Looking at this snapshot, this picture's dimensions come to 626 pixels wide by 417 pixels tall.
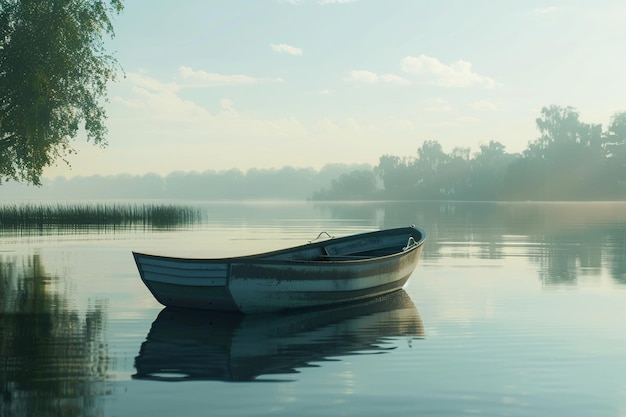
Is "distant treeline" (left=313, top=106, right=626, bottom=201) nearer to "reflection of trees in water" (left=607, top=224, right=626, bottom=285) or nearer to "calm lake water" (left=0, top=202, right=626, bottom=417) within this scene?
"reflection of trees in water" (left=607, top=224, right=626, bottom=285)

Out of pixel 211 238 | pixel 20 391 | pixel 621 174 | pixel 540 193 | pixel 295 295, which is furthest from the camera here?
pixel 540 193

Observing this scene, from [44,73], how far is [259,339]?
98.0ft

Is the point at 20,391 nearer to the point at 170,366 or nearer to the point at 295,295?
the point at 170,366

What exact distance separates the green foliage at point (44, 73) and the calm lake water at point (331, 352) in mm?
17724

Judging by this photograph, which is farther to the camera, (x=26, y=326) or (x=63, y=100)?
(x=63, y=100)

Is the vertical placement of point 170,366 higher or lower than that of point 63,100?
lower

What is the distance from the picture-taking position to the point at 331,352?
1231 cm

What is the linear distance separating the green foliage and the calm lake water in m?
17.7

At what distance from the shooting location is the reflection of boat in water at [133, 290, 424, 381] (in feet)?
36.4

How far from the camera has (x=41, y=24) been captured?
3916cm

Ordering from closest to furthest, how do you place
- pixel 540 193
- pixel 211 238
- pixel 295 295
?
pixel 295 295 → pixel 211 238 → pixel 540 193

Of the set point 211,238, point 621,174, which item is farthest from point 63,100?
point 621,174

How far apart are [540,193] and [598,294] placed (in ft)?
490

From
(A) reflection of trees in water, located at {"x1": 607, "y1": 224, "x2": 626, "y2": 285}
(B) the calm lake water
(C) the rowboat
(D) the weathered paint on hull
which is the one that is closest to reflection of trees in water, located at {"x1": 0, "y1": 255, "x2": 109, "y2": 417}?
(B) the calm lake water
